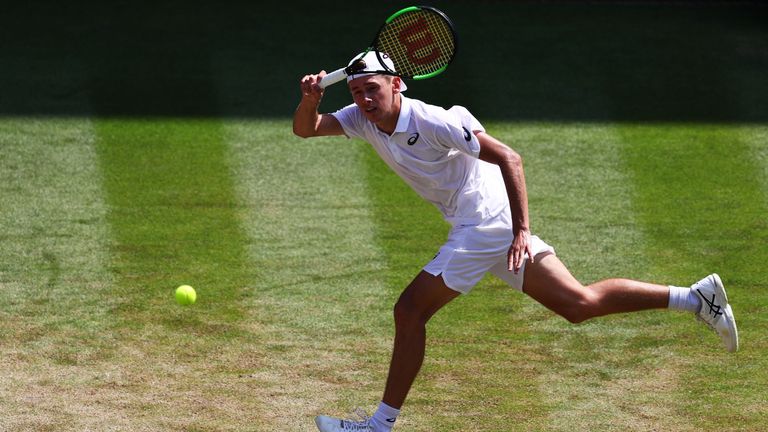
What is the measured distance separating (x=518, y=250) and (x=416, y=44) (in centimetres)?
124

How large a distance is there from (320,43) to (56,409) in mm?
5964

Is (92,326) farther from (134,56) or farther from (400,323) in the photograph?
(134,56)

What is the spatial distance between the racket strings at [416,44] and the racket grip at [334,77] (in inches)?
16.5

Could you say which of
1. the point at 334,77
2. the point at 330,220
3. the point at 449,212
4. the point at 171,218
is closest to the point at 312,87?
the point at 334,77

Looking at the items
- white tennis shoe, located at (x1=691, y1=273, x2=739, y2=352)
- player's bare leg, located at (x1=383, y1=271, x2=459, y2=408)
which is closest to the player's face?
player's bare leg, located at (x1=383, y1=271, x2=459, y2=408)

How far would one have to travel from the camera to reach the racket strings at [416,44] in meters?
6.82

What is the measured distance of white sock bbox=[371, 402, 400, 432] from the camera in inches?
259

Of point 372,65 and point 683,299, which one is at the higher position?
point 372,65

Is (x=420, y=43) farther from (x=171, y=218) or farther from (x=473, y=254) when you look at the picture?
(x=171, y=218)

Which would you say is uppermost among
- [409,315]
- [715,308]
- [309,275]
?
[409,315]

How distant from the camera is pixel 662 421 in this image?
22.7ft

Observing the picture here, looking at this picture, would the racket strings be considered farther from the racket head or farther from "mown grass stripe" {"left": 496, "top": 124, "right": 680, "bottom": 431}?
"mown grass stripe" {"left": 496, "top": 124, "right": 680, "bottom": 431}

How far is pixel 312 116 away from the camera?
265 inches

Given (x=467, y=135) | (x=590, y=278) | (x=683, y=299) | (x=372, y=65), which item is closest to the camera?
(x=467, y=135)
